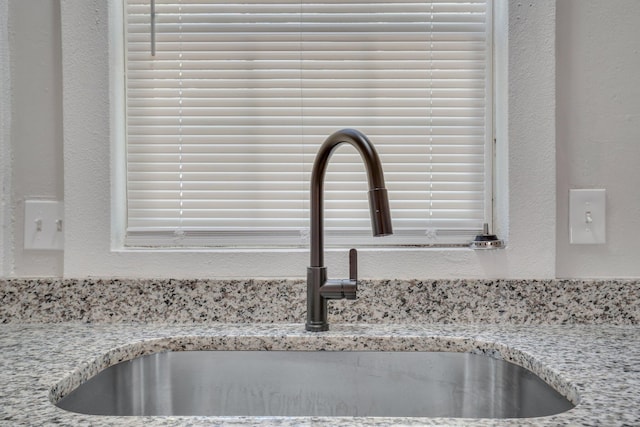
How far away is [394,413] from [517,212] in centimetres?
50

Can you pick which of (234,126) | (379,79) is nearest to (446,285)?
(379,79)

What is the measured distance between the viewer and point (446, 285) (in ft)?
3.76

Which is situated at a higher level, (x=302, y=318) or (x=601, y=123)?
(x=601, y=123)

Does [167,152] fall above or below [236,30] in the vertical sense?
below

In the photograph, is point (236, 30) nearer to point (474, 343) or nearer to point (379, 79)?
point (379, 79)

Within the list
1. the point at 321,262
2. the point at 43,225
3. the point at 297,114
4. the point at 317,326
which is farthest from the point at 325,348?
the point at 43,225

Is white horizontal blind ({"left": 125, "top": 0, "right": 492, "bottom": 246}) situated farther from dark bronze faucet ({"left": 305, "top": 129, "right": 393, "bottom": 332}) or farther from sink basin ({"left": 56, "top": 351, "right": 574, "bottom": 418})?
sink basin ({"left": 56, "top": 351, "right": 574, "bottom": 418})

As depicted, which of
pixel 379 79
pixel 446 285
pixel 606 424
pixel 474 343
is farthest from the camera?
pixel 379 79

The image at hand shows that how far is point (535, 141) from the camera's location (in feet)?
3.82

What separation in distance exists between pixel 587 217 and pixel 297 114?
27.3 inches

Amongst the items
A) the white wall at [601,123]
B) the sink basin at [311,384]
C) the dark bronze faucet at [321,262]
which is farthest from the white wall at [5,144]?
the white wall at [601,123]

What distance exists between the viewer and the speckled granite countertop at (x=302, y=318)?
Answer: 3.26 ft

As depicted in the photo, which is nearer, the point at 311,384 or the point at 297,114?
the point at 311,384

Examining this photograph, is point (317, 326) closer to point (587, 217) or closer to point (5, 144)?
point (587, 217)
